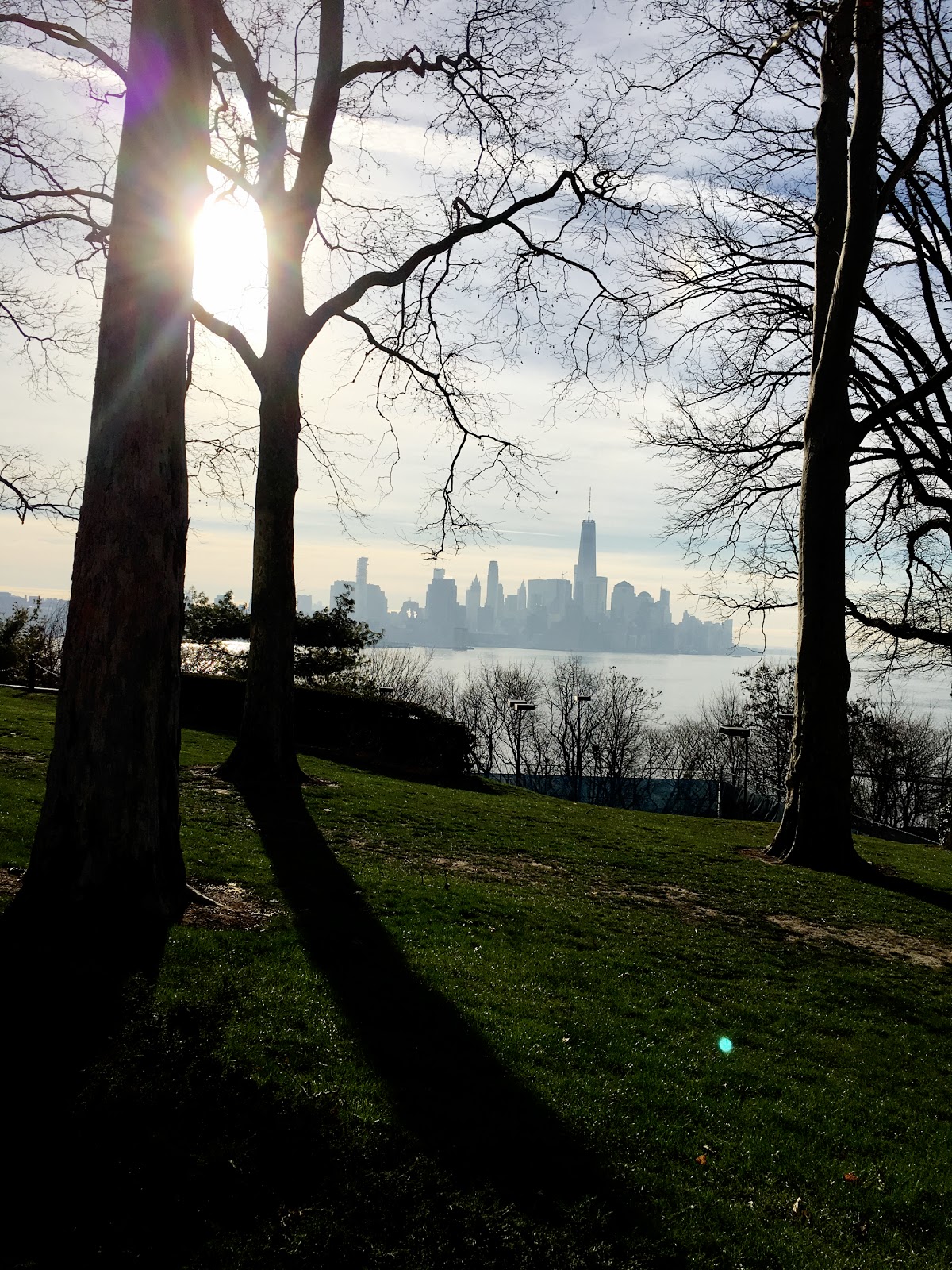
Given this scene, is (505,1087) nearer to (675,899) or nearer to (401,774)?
(675,899)

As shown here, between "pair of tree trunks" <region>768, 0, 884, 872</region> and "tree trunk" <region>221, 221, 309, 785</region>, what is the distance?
682 centimetres

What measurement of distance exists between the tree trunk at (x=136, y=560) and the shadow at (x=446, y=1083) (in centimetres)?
114

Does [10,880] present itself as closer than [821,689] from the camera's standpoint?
Yes

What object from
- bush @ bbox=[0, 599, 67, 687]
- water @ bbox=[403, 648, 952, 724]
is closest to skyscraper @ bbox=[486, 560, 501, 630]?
water @ bbox=[403, 648, 952, 724]

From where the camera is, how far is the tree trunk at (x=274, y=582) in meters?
11.3

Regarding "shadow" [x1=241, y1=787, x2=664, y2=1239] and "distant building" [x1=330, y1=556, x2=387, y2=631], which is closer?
"shadow" [x1=241, y1=787, x2=664, y2=1239]

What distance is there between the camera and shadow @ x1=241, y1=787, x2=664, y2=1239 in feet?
10.5

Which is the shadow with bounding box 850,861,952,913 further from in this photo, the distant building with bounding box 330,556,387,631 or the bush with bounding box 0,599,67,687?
the distant building with bounding box 330,556,387,631

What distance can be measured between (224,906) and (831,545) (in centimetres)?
919

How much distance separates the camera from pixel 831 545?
1149 centimetres

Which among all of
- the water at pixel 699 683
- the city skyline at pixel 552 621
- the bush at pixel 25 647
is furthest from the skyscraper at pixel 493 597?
the bush at pixel 25 647

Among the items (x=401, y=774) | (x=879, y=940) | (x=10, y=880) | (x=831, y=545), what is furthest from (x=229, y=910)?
(x=401, y=774)

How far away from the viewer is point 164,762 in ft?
17.4

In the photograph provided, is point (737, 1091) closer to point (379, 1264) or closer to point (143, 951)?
point (379, 1264)
